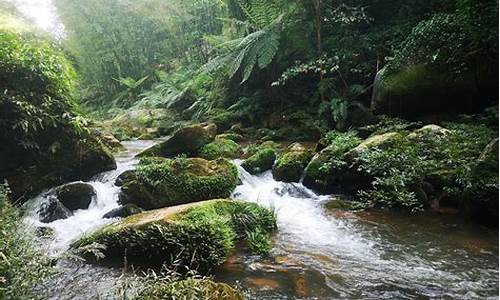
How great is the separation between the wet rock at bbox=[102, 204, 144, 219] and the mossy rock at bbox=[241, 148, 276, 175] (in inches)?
87.9

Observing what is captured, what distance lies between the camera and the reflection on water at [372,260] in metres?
3.06

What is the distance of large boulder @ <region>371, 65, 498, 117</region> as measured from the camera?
6.51m

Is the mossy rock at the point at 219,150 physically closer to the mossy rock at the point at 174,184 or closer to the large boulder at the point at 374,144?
the mossy rock at the point at 174,184

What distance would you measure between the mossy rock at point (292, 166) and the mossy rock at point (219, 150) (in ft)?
4.70

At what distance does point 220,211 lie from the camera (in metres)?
4.32

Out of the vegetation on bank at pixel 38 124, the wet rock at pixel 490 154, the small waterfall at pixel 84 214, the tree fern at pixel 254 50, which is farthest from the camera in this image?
the tree fern at pixel 254 50

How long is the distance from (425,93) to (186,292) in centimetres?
579

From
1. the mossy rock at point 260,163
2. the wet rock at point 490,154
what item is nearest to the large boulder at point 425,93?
the mossy rock at point 260,163

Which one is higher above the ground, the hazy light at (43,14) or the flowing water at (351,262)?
the hazy light at (43,14)

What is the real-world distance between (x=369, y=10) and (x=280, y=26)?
6.55 feet

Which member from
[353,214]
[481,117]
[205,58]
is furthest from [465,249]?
[205,58]

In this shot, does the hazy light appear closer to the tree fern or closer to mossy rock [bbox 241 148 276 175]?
the tree fern

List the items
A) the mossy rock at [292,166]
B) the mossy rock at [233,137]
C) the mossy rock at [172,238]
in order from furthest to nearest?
1. the mossy rock at [233,137]
2. the mossy rock at [292,166]
3. the mossy rock at [172,238]

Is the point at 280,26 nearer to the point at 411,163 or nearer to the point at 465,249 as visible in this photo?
the point at 411,163
